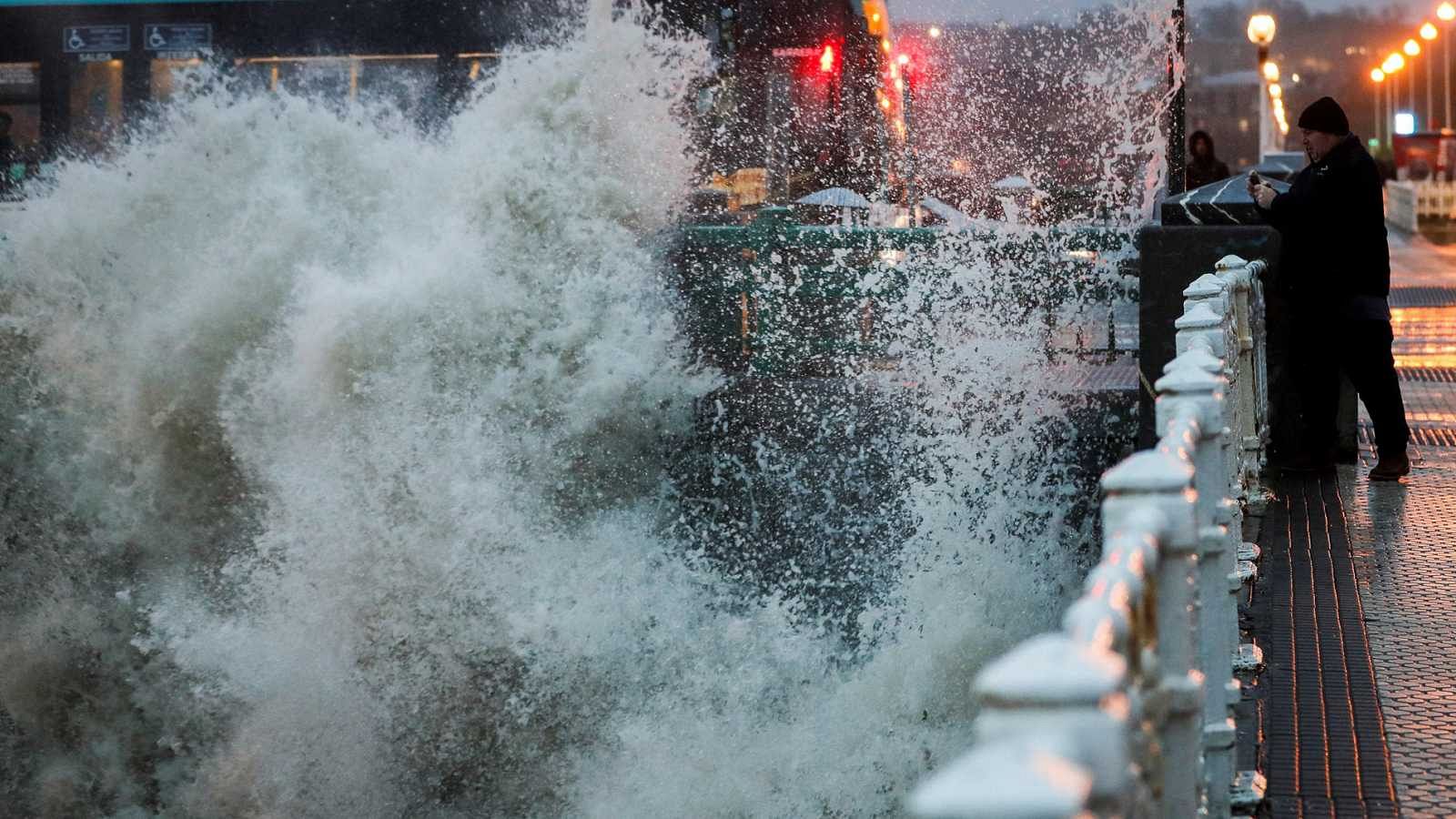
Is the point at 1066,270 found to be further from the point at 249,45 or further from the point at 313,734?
the point at 249,45

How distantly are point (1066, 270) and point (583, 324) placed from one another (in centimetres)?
360

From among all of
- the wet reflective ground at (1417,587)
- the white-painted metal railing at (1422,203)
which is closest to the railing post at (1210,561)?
the wet reflective ground at (1417,587)

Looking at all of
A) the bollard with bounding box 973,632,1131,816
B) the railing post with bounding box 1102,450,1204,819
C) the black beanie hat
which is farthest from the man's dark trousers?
the bollard with bounding box 973,632,1131,816

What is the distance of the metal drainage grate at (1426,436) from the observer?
9.75 metres

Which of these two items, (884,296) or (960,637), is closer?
(960,637)

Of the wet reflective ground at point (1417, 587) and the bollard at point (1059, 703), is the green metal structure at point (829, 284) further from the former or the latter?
the bollard at point (1059, 703)

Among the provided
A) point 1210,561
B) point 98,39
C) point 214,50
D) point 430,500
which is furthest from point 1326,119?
point 98,39

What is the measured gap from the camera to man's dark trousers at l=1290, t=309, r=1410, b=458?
8.30 meters

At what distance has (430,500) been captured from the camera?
10.5m

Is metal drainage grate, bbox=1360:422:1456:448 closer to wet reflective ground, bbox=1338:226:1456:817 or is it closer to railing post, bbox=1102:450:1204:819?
wet reflective ground, bbox=1338:226:1456:817

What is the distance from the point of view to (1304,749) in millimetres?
4398

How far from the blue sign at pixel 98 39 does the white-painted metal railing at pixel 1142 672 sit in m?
13.6

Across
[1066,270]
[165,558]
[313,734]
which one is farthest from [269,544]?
[1066,270]

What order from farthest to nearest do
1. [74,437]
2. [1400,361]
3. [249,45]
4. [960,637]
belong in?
[249,45]
[1400,361]
[74,437]
[960,637]
